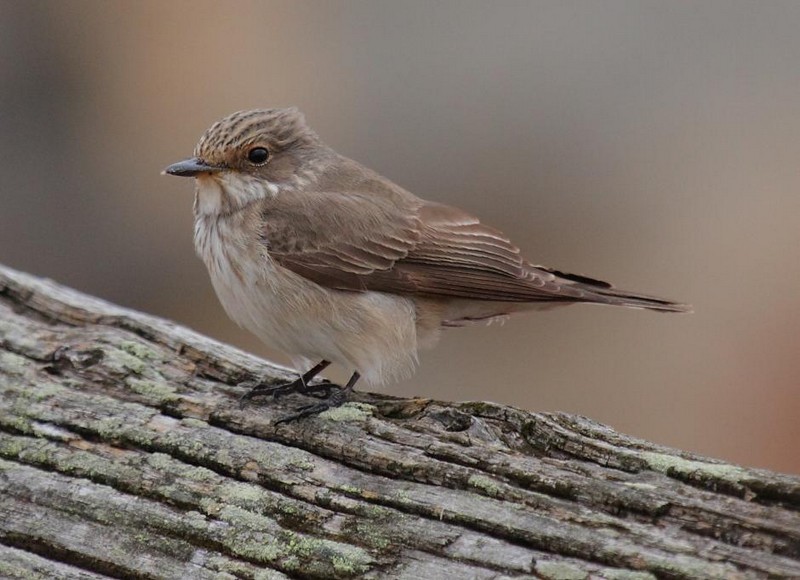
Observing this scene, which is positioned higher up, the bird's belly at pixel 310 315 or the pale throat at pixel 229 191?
the pale throat at pixel 229 191

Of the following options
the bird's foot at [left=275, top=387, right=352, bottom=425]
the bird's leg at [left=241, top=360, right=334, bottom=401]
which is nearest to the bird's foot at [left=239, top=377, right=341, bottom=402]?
the bird's leg at [left=241, top=360, right=334, bottom=401]

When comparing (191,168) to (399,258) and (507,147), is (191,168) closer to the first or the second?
(399,258)

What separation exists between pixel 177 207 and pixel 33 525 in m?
6.02

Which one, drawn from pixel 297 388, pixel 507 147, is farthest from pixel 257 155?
pixel 507 147

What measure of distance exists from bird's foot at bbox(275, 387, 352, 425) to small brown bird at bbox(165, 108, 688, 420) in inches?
4.4

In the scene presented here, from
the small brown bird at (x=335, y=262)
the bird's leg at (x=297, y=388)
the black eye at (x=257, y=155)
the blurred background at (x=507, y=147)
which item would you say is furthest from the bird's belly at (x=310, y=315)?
the blurred background at (x=507, y=147)

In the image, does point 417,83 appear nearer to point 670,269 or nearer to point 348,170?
point 670,269

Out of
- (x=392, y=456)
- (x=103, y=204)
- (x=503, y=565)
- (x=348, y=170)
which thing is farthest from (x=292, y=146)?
(x=103, y=204)

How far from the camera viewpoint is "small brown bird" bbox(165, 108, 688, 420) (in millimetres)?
5043

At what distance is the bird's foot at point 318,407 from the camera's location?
4.33 metres

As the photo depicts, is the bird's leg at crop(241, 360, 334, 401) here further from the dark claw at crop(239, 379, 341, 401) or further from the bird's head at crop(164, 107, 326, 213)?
the bird's head at crop(164, 107, 326, 213)

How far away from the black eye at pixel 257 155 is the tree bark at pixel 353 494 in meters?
1.26

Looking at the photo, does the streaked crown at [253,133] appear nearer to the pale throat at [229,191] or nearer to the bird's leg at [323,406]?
the pale throat at [229,191]

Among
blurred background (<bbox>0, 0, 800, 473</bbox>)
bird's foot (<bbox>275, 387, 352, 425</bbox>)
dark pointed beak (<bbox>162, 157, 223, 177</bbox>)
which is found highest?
blurred background (<bbox>0, 0, 800, 473</bbox>)
